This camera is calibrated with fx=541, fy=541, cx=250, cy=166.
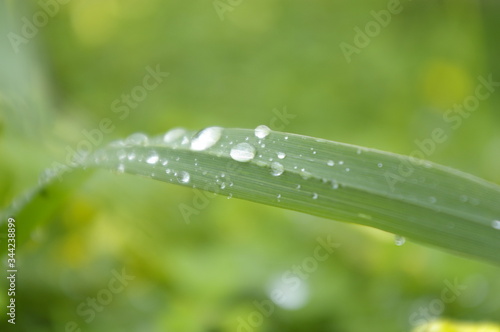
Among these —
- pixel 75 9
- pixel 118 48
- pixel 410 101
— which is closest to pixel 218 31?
pixel 118 48

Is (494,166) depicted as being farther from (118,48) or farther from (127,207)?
(118,48)

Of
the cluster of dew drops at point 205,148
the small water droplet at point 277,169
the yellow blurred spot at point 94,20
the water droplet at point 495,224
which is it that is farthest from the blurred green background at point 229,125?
the water droplet at point 495,224

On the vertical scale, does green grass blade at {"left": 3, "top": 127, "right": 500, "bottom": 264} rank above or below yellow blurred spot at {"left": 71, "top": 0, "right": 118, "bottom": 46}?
below

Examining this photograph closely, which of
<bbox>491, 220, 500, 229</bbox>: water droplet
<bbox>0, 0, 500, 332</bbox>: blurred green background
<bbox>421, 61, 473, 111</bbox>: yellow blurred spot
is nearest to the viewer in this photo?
<bbox>491, 220, 500, 229</bbox>: water droplet

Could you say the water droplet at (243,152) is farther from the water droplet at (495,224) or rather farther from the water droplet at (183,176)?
the water droplet at (495,224)

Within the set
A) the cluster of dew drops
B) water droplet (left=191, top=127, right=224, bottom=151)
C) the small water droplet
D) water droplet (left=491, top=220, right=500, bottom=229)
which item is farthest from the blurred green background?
water droplet (left=491, top=220, right=500, bottom=229)

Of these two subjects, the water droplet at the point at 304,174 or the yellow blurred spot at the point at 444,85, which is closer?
the water droplet at the point at 304,174

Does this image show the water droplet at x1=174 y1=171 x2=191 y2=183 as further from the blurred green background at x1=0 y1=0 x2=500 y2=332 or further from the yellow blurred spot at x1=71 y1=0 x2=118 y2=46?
the yellow blurred spot at x1=71 y1=0 x2=118 y2=46
